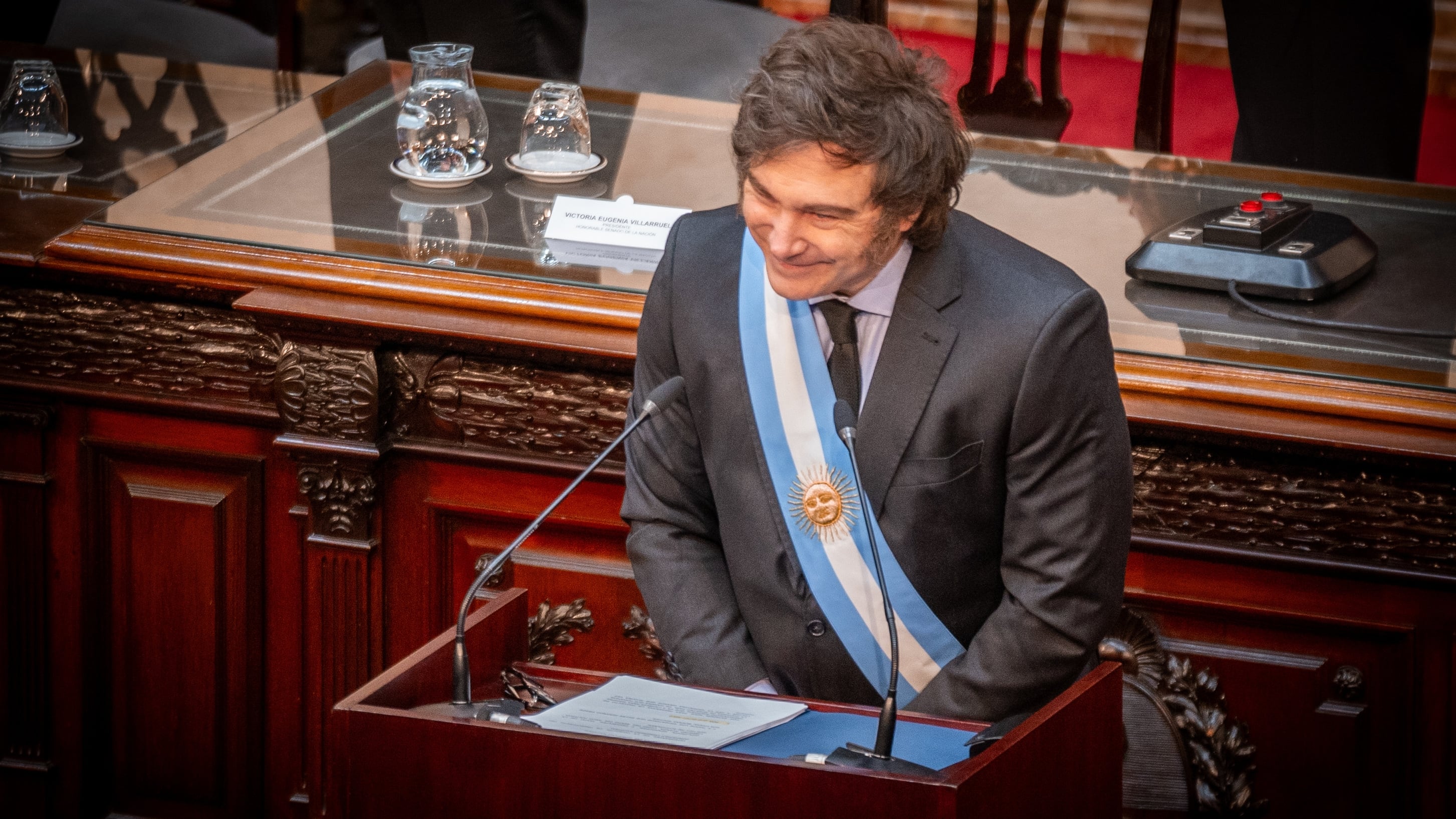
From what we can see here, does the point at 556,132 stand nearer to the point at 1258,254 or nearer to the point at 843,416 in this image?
the point at 1258,254

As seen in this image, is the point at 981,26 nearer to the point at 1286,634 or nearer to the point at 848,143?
the point at 1286,634

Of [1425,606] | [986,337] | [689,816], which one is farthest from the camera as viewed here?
[1425,606]

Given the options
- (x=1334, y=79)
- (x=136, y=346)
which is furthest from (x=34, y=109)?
(x=1334, y=79)

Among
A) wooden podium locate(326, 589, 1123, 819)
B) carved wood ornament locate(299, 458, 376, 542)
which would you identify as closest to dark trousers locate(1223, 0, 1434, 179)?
carved wood ornament locate(299, 458, 376, 542)

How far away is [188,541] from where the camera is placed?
220 cm

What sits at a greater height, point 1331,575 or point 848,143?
point 848,143

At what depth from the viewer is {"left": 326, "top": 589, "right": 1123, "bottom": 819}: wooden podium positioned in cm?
103

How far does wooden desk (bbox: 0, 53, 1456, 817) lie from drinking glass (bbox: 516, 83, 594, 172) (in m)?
0.06

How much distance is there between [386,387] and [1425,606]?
1306mm

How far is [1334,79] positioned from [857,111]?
2263 mm

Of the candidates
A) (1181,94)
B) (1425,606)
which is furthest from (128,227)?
(1181,94)

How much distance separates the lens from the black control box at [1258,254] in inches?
77.6

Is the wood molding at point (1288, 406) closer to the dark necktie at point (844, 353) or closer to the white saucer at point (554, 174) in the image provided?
the dark necktie at point (844, 353)

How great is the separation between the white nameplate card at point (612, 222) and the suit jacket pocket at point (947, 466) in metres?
0.72
